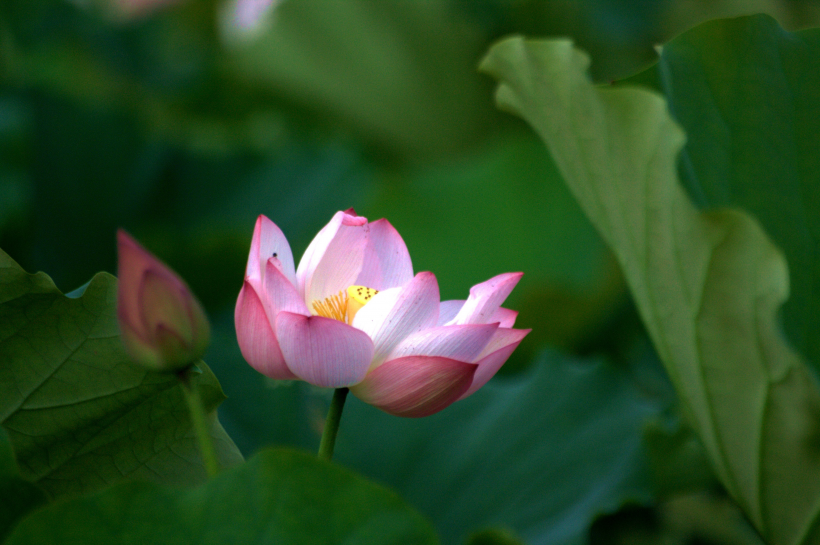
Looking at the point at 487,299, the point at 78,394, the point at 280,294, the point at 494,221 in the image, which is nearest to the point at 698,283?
the point at 487,299

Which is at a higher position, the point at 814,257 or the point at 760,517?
the point at 814,257

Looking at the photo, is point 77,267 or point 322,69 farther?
point 322,69

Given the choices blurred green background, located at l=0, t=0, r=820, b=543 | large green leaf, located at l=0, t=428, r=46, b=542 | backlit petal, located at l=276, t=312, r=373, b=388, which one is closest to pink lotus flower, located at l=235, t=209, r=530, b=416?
backlit petal, located at l=276, t=312, r=373, b=388

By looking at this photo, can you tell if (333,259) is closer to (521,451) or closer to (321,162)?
(521,451)

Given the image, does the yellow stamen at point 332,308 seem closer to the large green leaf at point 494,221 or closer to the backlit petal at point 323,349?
the backlit petal at point 323,349

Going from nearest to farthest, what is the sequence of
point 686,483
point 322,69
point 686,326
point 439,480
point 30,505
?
point 30,505, point 686,326, point 686,483, point 439,480, point 322,69

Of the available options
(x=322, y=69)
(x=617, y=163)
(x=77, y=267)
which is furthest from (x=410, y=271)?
(x=322, y=69)

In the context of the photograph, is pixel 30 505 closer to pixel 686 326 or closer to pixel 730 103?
pixel 686 326
